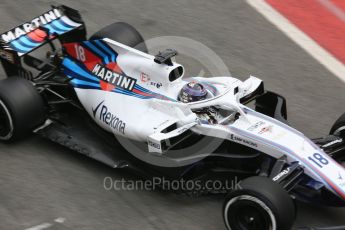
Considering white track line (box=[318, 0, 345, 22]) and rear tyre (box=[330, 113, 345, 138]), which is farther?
white track line (box=[318, 0, 345, 22])

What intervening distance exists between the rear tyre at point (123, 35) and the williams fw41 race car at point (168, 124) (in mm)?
529

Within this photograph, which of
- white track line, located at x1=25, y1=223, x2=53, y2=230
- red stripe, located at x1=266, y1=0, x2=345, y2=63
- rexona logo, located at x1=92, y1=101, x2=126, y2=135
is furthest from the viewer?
red stripe, located at x1=266, y1=0, x2=345, y2=63

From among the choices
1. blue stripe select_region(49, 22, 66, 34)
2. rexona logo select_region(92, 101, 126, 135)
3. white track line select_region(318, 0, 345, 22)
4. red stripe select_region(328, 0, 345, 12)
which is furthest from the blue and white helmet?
red stripe select_region(328, 0, 345, 12)

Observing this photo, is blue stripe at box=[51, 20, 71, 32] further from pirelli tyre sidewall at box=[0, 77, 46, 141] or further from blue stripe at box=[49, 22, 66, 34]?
pirelli tyre sidewall at box=[0, 77, 46, 141]

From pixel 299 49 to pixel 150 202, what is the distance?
4.63 metres

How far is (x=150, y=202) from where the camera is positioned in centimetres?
795

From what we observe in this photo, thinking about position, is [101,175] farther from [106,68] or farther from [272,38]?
[272,38]

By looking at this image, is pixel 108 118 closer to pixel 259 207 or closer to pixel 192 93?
pixel 192 93

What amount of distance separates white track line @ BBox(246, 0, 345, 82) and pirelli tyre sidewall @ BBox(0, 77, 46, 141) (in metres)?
4.78

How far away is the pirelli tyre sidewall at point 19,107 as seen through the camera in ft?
27.3

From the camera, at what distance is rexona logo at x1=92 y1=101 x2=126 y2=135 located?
8.22 meters

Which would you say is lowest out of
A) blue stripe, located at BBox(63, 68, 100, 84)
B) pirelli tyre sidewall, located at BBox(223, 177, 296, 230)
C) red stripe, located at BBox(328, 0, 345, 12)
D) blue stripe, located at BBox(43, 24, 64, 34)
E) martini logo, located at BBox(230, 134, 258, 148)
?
pirelli tyre sidewall, located at BBox(223, 177, 296, 230)

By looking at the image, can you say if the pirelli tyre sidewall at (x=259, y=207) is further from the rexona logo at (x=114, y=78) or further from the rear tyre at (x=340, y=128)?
the rexona logo at (x=114, y=78)

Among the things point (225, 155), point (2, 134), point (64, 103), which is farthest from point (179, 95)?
point (2, 134)
